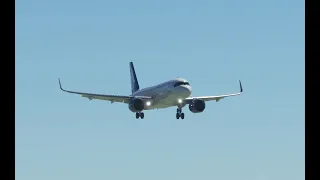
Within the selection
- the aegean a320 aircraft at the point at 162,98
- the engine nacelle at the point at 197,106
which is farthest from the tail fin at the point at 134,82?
the engine nacelle at the point at 197,106

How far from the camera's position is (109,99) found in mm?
99875

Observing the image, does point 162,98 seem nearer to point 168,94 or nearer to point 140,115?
point 168,94

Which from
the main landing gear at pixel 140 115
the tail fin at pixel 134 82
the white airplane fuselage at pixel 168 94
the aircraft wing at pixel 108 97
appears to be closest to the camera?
the white airplane fuselage at pixel 168 94

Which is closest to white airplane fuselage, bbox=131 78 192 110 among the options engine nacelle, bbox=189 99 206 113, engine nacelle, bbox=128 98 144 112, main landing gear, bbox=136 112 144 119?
engine nacelle, bbox=128 98 144 112

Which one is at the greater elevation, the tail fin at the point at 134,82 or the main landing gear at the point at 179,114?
the tail fin at the point at 134,82

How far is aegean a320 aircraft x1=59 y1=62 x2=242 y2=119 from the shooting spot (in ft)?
298

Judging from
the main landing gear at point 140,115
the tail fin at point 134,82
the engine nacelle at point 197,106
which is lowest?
the main landing gear at point 140,115

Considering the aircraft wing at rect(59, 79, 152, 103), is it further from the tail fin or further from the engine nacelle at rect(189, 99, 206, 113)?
the tail fin

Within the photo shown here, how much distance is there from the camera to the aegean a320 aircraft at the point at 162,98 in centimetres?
9075

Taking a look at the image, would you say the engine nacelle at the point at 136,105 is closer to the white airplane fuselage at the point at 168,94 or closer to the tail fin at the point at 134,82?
the white airplane fuselage at the point at 168,94

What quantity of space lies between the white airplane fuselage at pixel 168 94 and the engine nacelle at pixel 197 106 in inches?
134

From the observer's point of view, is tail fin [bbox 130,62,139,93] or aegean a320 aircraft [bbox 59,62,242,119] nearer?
aegean a320 aircraft [bbox 59,62,242,119]
